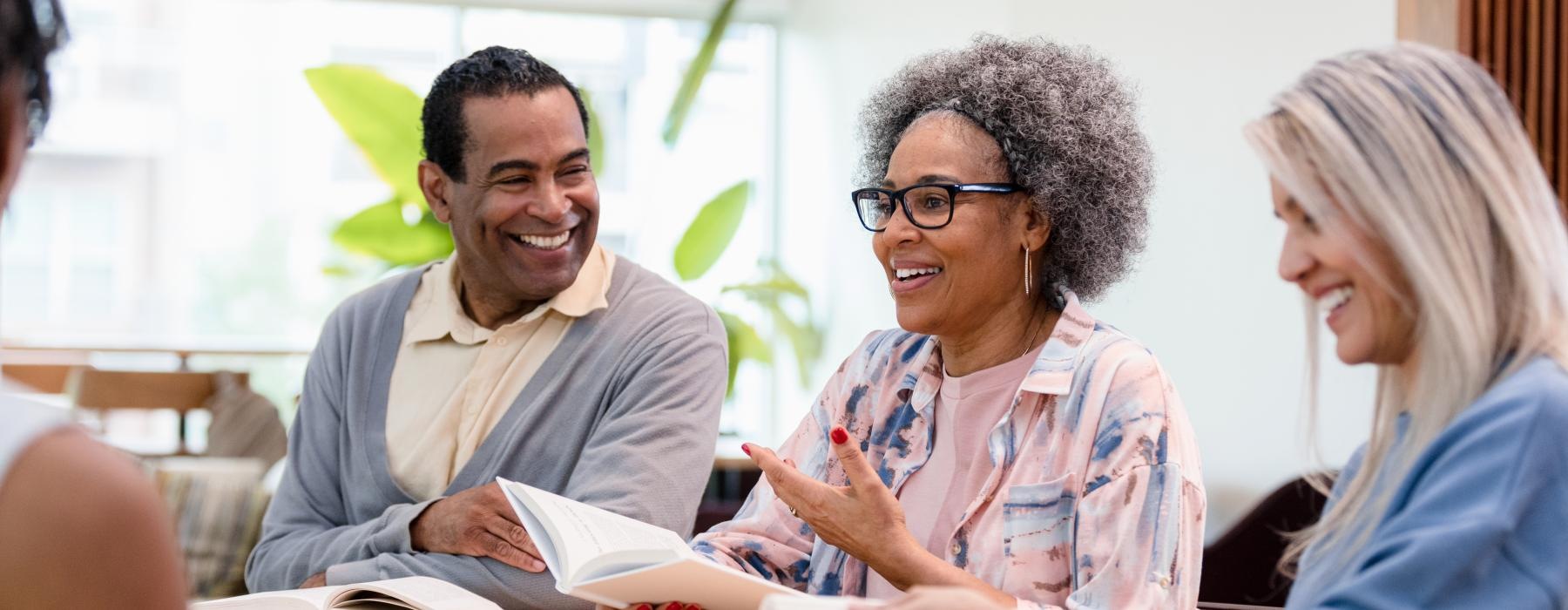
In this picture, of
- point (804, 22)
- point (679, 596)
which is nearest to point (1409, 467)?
point (679, 596)

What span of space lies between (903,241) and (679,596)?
0.56 metres

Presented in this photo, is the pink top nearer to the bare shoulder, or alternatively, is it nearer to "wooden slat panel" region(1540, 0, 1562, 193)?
the bare shoulder

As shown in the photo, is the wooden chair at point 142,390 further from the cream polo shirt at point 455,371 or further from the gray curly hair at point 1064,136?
the gray curly hair at point 1064,136

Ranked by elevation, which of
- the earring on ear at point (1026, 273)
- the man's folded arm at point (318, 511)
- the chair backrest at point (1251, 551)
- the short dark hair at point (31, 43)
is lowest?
the chair backrest at point (1251, 551)

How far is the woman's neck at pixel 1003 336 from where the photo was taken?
67.8 inches

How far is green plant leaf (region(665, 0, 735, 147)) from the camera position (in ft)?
18.4

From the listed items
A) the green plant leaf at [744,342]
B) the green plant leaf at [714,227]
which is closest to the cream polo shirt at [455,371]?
the green plant leaf at [744,342]

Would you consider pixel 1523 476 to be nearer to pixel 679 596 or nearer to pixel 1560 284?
pixel 1560 284

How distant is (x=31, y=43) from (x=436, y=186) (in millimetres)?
1537

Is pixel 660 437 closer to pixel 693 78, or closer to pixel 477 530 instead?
pixel 477 530

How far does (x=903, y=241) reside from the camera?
1.71 m

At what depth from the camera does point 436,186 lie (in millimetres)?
2279

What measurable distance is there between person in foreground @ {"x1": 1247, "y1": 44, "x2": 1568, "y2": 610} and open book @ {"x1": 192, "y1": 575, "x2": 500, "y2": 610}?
936mm

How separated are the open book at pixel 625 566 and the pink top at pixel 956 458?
1.02ft
